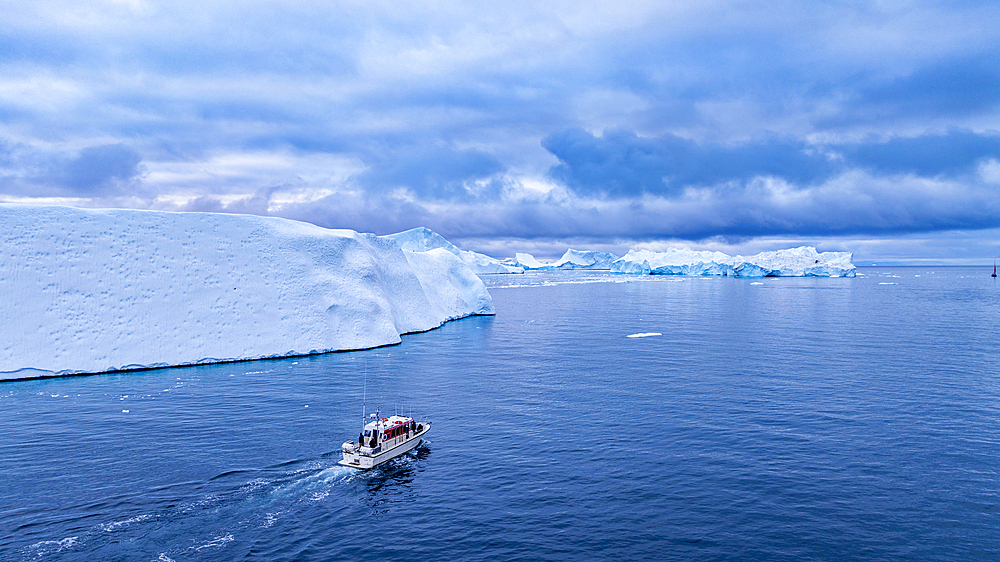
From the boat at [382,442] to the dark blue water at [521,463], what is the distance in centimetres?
48

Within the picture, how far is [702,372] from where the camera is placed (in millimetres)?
37469

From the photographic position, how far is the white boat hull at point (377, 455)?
21094 mm

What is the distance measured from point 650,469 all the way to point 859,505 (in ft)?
21.4

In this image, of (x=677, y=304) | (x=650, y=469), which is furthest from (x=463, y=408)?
(x=677, y=304)

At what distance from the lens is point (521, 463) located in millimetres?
21250

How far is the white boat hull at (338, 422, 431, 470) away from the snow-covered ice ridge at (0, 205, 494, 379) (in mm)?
23153

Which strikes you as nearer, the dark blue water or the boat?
the dark blue water

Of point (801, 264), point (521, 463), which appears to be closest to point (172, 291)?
point (521, 463)

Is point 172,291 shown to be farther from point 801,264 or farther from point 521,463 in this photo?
point 801,264

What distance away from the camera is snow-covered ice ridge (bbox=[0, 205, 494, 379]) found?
36781 millimetres

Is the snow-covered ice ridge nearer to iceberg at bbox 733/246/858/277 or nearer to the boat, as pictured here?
the boat

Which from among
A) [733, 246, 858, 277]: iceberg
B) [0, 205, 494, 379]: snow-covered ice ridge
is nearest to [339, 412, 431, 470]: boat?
[0, 205, 494, 379]: snow-covered ice ridge

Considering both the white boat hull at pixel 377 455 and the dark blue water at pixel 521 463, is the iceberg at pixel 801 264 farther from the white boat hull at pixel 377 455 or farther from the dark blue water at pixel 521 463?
the white boat hull at pixel 377 455

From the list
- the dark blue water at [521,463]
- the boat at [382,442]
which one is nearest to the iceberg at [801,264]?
the dark blue water at [521,463]
